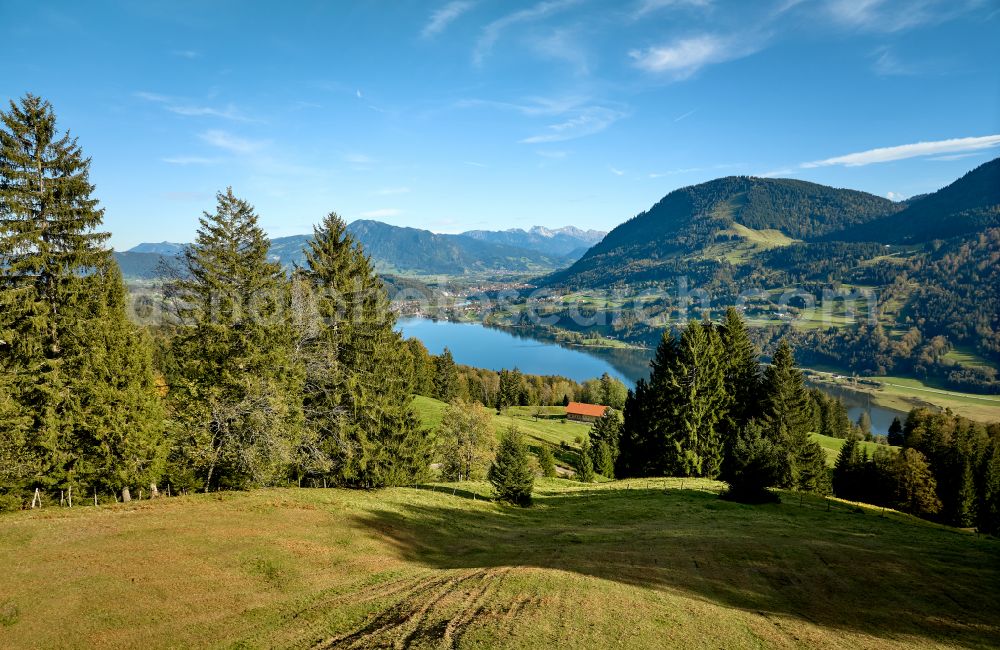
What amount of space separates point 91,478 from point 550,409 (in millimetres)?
99736

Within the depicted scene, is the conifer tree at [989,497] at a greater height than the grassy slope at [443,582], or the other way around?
the grassy slope at [443,582]

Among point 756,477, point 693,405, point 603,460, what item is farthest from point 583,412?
point 756,477

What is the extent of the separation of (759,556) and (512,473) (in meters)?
16.8

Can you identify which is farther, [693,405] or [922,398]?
[922,398]

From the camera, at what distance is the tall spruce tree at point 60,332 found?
20.3m

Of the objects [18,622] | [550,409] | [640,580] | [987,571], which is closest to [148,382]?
[18,622]

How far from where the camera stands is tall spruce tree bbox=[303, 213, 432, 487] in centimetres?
2730

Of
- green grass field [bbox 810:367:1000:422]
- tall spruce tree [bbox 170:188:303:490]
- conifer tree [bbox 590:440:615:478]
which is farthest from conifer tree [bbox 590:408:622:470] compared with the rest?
green grass field [bbox 810:367:1000:422]

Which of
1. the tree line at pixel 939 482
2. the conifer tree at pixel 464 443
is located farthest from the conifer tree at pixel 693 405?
the tree line at pixel 939 482

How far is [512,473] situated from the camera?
108 ft

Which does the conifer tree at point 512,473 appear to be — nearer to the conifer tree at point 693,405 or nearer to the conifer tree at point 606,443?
the conifer tree at point 693,405

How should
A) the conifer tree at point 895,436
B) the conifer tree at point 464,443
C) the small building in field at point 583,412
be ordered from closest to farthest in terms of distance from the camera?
the conifer tree at point 464,443 → the conifer tree at point 895,436 → the small building in field at point 583,412

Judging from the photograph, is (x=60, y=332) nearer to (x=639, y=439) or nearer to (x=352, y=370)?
(x=352, y=370)

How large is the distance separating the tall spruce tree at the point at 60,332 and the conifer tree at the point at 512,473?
19.8m
